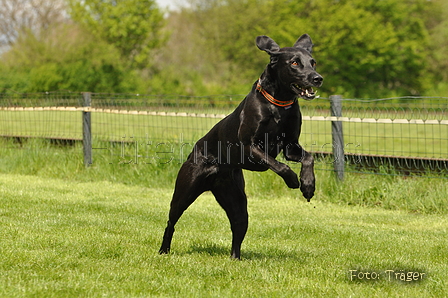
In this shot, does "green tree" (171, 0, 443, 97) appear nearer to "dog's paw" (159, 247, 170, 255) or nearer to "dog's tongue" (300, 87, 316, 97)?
"dog's paw" (159, 247, 170, 255)

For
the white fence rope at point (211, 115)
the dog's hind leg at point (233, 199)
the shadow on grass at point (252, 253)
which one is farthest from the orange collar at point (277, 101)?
the white fence rope at point (211, 115)

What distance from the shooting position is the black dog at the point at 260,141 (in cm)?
435

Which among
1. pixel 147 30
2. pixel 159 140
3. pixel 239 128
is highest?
pixel 147 30

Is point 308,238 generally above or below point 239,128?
below

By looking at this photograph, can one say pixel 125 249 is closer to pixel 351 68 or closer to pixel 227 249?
pixel 227 249

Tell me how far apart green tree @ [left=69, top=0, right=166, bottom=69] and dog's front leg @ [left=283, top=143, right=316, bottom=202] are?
41118 millimetres

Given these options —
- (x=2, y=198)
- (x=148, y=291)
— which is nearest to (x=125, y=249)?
(x=148, y=291)

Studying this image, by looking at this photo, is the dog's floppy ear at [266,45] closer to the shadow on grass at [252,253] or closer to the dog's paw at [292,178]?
the dog's paw at [292,178]

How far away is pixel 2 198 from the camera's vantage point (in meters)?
7.82

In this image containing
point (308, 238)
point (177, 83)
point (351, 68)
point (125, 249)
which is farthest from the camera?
point (351, 68)

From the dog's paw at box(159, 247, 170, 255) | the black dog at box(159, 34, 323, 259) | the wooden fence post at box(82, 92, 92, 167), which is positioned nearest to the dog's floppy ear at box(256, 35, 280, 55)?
the black dog at box(159, 34, 323, 259)

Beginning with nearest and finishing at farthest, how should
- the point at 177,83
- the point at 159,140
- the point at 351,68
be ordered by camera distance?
the point at 159,140 < the point at 177,83 < the point at 351,68

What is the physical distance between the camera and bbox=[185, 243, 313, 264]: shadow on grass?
17.1 ft

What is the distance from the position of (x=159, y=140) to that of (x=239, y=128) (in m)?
6.17
